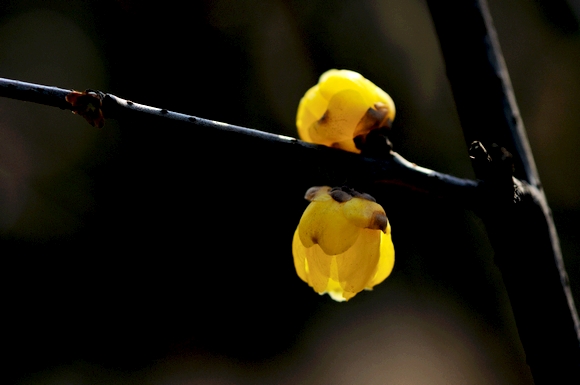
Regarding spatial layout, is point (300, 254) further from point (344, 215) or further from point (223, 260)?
point (223, 260)

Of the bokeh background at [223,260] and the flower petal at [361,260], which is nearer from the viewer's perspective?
the flower petal at [361,260]

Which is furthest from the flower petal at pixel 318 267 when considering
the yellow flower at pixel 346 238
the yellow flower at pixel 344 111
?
the yellow flower at pixel 344 111

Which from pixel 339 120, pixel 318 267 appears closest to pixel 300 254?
pixel 318 267

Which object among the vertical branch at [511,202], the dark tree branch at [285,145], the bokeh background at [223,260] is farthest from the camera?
the bokeh background at [223,260]

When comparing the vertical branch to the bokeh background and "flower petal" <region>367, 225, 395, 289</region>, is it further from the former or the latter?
the bokeh background

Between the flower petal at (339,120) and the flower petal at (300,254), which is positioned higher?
the flower petal at (339,120)

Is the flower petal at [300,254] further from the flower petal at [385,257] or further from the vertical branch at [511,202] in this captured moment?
the vertical branch at [511,202]
